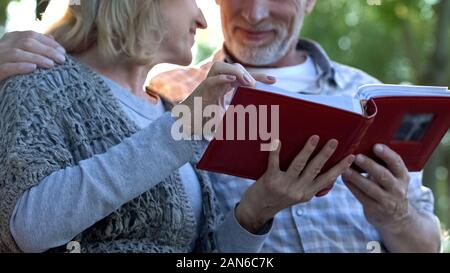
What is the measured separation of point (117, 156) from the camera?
2.27 metres

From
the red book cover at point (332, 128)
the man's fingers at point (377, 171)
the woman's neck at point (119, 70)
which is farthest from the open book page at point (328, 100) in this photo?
the woman's neck at point (119, 70)

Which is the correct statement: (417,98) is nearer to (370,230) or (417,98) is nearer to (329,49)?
(370,230)

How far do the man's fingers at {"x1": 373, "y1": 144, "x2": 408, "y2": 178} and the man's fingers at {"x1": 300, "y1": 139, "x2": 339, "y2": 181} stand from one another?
0.84ft

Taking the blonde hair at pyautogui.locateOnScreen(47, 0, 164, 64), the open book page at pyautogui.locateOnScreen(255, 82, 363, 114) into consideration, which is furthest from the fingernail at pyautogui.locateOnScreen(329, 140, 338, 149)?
the blonde hair at pyautogui.locateOnScreen(47, 0, 164, 64)

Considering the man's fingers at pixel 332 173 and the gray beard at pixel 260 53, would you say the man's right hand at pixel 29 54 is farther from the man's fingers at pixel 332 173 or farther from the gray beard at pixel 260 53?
the gray beard at pixel 260 53

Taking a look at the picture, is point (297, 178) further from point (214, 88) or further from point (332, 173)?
point (214, 88)

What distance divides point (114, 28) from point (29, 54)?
256 mm

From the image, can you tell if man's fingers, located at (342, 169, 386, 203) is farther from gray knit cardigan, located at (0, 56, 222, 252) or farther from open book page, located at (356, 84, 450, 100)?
gray knit cardigan, located at (0, 56, 222, 252)

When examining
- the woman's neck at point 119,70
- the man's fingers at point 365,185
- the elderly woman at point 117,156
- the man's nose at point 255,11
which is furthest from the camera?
the man's nose at point 255,11

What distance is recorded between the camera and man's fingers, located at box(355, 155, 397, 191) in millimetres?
2658

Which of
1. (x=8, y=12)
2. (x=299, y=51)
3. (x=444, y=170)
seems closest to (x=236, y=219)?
(x=299, y=51)

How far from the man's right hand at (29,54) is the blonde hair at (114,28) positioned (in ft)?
0.31

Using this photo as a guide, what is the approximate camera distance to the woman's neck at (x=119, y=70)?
103 inches
